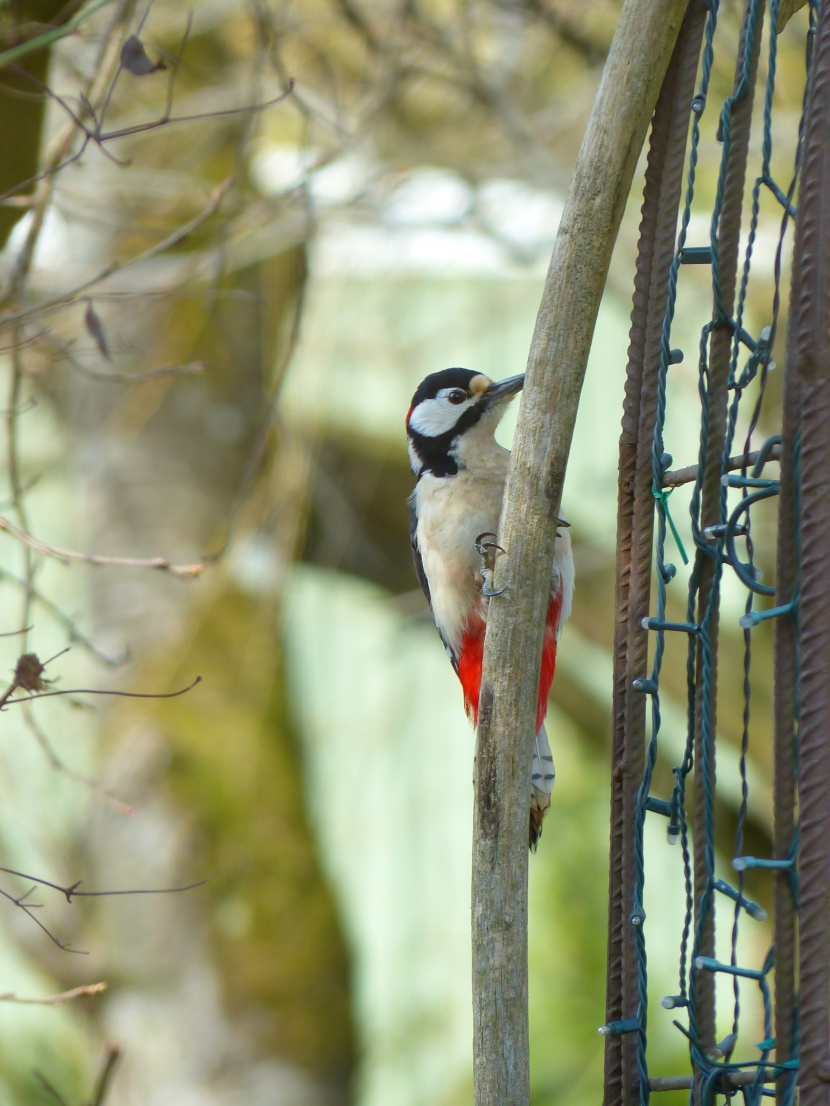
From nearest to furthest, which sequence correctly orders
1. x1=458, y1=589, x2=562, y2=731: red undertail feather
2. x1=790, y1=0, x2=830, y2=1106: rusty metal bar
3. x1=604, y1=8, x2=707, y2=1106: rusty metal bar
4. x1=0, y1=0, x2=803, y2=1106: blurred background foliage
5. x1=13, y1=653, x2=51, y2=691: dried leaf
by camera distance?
x1=790, y1=0, x2=830, y2=1106: rusty metal bar, x1=604, y1=8, x2=707, y2=1106: rusty metal bar, x1=13, y1=653, x2=51, y2=691: dried leaf, x1=458, y1=589, x2=562, y2=731: red undertail feather, x1=0, y1=0, x2=803, y2=1106: blurred background foliage

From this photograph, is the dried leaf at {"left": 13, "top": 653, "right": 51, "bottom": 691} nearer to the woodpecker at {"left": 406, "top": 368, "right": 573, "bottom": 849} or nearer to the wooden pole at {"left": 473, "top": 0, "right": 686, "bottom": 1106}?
the wooden pole at {"left": 473, "top": 0, "right": 686, "bottom": 1106}

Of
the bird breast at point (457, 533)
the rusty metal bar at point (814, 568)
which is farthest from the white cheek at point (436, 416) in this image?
the rusty metal bar at point (814, 568)

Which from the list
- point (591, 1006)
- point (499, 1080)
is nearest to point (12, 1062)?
point (591, 1006)

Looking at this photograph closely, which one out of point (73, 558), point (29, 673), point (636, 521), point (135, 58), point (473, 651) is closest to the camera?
point (636, 521)

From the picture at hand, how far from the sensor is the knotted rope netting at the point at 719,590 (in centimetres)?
111

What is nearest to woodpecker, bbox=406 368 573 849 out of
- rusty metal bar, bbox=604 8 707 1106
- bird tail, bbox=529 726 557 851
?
bird tail, bbox=529 726 557 851

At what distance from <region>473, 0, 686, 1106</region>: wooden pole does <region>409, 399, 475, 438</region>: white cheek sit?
4.89 feet

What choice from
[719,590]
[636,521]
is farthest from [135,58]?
[719,590]

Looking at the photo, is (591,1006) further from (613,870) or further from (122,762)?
(613,870)

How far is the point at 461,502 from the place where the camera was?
2846mm

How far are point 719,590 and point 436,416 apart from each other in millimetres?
1747

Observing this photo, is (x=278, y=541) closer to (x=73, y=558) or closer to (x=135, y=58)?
(x=73, y=558)

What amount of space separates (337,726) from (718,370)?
421 centimetres

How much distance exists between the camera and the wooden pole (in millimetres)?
1437
